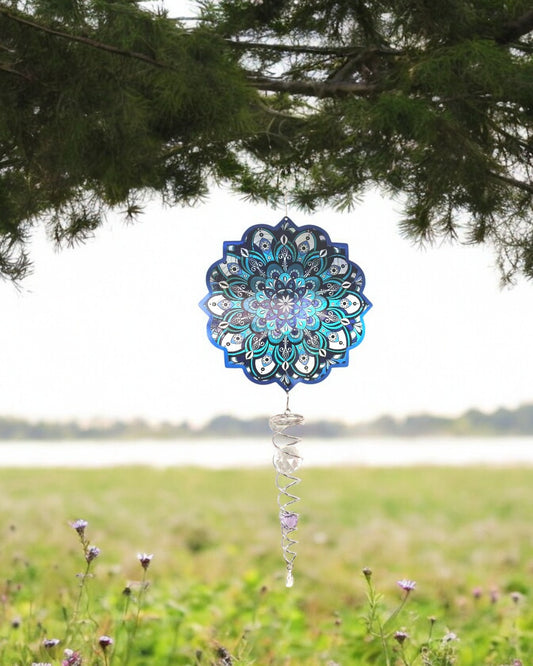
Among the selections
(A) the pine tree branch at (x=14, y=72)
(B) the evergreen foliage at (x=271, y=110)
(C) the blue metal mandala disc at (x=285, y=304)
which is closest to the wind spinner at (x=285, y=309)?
(C) the blue metal mandala disc at (x=285, y=304)

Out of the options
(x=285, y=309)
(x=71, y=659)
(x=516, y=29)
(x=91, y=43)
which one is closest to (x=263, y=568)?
(x=71, y=659)

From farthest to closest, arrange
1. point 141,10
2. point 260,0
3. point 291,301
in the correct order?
point 260,0
point 291,301
point 141,10

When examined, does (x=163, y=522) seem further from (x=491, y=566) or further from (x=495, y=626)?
(x=495, y=626)

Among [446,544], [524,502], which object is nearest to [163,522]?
[446,544]

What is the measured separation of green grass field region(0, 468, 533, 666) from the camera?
318cm

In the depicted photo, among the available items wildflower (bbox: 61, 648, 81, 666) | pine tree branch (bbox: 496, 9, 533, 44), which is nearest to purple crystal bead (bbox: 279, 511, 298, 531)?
wildflower (bbox: 61, 648, 81, 666)

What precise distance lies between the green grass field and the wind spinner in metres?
0.65

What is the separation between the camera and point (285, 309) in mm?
2320

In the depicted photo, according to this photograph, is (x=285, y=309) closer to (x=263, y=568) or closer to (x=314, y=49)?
(x=314, y=49)

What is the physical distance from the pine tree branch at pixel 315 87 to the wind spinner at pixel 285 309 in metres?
0.50

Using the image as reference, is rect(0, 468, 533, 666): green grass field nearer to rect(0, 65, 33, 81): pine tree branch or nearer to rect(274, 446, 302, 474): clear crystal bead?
rect(274, 446, 302, 474): clear crystal bead

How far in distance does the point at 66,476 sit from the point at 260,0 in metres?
7.44

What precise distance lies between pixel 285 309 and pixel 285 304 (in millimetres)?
15

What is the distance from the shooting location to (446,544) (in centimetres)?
620
